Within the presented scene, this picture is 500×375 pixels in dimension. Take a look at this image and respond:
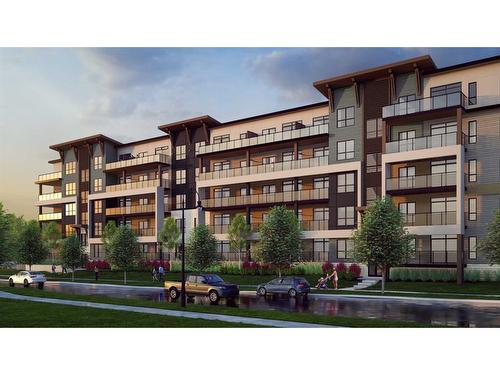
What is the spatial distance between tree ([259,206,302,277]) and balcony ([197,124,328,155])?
34.4ft

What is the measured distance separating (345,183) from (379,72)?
1065cm

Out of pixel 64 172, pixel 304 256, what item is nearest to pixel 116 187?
pixel 64 172

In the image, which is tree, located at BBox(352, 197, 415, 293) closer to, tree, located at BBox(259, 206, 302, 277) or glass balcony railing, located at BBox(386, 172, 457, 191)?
glass balcony railing, located at BBox(386, 172, 457, 191)

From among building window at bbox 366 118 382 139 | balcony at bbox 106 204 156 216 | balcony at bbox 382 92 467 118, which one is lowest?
balcony at bbox 106 204 156 216

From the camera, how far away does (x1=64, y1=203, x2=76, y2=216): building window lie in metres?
77.8

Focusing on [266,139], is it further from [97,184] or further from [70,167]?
[70,167]

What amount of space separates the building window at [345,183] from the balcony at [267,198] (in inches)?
63.2

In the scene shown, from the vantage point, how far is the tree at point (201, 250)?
47.6m

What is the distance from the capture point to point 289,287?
33.8m

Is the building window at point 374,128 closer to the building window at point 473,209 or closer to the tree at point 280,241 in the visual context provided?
the building window at point 473,209

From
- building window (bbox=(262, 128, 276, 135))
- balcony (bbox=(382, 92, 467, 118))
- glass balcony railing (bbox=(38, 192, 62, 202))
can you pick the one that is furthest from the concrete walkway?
glass balcony railing (bbox=(38, 192, 62, 202))

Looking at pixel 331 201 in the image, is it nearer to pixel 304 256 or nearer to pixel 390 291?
pixel 304 256

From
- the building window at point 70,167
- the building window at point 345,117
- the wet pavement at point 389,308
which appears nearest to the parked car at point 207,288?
the wet pavement at point 389,308

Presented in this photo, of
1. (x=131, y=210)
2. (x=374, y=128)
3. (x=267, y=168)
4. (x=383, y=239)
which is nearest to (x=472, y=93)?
(x=374, y=128)
